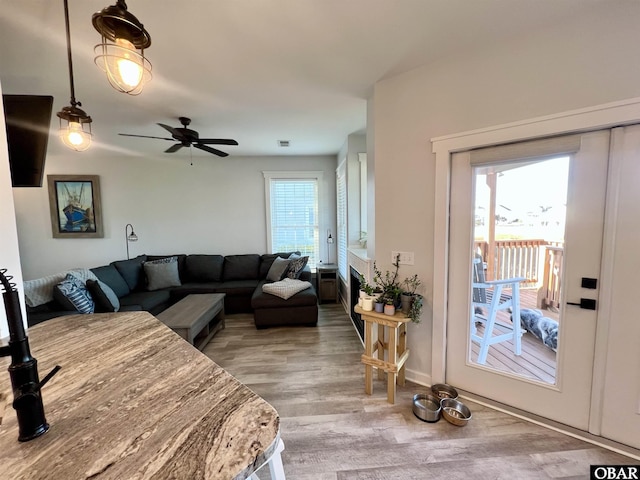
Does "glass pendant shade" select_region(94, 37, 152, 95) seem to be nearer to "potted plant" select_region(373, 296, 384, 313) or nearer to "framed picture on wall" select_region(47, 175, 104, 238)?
"potted plant" select_region(373, 296, 384, 313)


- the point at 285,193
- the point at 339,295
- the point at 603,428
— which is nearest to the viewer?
the point at 603,428

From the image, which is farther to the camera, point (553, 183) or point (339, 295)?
point (339, 295)

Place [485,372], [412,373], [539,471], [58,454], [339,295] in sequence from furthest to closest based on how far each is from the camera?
[339,295] < [412,373] < [485,372] < [539,471] < [58,454]

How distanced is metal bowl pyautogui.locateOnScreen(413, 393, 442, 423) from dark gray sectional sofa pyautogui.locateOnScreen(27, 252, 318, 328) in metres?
1.78

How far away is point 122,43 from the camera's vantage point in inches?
46.6

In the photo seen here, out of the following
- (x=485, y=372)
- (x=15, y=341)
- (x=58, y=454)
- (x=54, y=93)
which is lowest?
(x=485, y=372)

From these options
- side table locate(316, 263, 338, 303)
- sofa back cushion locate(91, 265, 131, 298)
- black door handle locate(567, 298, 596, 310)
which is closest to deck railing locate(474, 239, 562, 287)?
black door handle locate(567, 298, 596, 310)

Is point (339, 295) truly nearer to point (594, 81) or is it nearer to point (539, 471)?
point (539, 471)

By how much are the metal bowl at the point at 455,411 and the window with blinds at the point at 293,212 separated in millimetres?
3541

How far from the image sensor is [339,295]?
4.83 m

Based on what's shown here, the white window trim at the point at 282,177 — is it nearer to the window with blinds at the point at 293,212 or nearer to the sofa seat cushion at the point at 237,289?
the window with blinds at the point at 293,212

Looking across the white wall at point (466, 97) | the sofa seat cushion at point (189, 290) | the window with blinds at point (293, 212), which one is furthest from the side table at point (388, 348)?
the window with blinds at point (293, 212)

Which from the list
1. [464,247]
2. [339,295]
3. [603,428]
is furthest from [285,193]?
[603,428]

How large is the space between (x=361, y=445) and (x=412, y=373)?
0.89 metres
